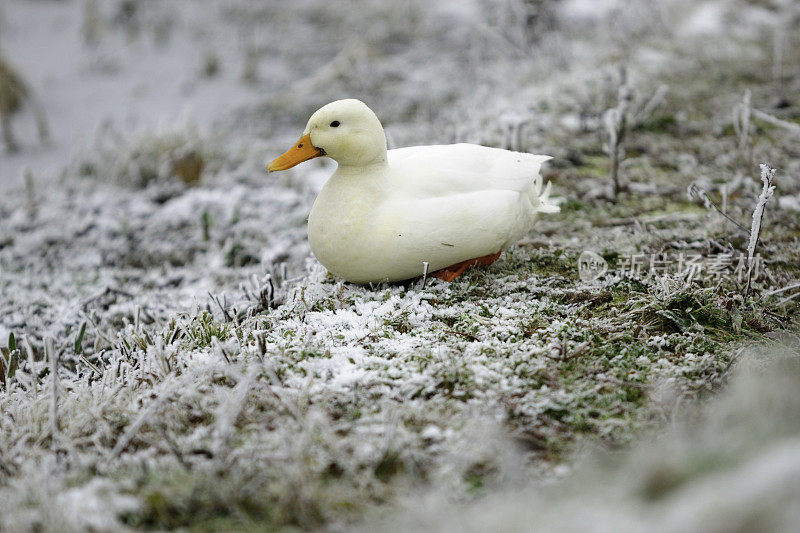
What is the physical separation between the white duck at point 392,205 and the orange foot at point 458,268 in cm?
6

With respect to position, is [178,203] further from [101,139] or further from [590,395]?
[590,395]

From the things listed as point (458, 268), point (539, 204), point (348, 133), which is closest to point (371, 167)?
→ point (348, 133)

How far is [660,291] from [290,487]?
180 cm

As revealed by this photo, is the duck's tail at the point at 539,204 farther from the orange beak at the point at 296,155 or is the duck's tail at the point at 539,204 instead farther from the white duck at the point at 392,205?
the orange beak at the point at 296,155

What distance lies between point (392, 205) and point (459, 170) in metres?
0.34

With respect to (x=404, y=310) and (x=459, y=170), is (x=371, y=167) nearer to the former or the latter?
(x=459, y=170)

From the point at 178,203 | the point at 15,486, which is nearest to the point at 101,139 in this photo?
the point at 178,203

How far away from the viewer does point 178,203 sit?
16.0 feet

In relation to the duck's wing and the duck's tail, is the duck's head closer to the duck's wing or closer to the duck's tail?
the duck's wing

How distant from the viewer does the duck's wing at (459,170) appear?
2760mm

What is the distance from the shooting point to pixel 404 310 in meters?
2.69

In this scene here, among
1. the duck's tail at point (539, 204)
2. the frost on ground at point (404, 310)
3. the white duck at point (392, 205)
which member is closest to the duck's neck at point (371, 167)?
the white duck at point (392, 205)

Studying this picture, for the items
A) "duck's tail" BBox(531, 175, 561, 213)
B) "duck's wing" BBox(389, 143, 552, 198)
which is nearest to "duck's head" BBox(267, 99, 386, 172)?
"duck's wing" BBox(389, 143, 552, 198)

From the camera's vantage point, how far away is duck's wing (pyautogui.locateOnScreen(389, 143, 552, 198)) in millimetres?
2760
